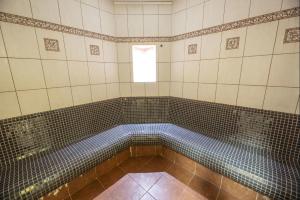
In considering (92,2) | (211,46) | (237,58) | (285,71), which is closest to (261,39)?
(237,58)


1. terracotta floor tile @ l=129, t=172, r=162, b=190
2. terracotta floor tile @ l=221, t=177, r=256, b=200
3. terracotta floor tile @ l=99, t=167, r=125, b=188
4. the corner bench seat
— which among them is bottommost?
terracotta floor tile @ l=99, t=167, r=125, b=188

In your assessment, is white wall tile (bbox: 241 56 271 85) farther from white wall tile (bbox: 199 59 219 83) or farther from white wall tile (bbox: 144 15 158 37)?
white wall tile (bbox: 144 15 158 37)

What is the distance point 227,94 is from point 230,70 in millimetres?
411

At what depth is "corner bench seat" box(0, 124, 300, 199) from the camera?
160 centimetres

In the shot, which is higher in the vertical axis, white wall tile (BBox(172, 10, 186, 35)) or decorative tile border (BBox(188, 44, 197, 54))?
white wall tile (BBox(172, 10, 186, 35))

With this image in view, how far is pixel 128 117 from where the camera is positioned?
328 centimetres

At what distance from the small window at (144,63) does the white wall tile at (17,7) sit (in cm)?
185

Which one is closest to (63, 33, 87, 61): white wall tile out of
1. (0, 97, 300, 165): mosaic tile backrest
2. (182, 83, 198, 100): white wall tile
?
(0, 97, 300, 165): mosaic tile backrest

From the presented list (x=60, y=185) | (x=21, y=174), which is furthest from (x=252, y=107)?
(x=21, y=174)

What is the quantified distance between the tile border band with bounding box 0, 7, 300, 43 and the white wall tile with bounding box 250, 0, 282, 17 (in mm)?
50

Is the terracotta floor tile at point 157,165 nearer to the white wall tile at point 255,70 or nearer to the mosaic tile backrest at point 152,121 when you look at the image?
the mosaic tile backrest at point 152,121

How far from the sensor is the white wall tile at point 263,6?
1.83m

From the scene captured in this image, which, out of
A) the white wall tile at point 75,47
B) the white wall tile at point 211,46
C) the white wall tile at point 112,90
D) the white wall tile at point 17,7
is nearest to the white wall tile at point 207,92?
the white wall tile at point 211,46

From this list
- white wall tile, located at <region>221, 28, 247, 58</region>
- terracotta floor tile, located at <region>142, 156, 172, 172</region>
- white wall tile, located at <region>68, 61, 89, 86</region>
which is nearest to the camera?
white wall tile, located at <region>221, 28, 247, 58</region>
